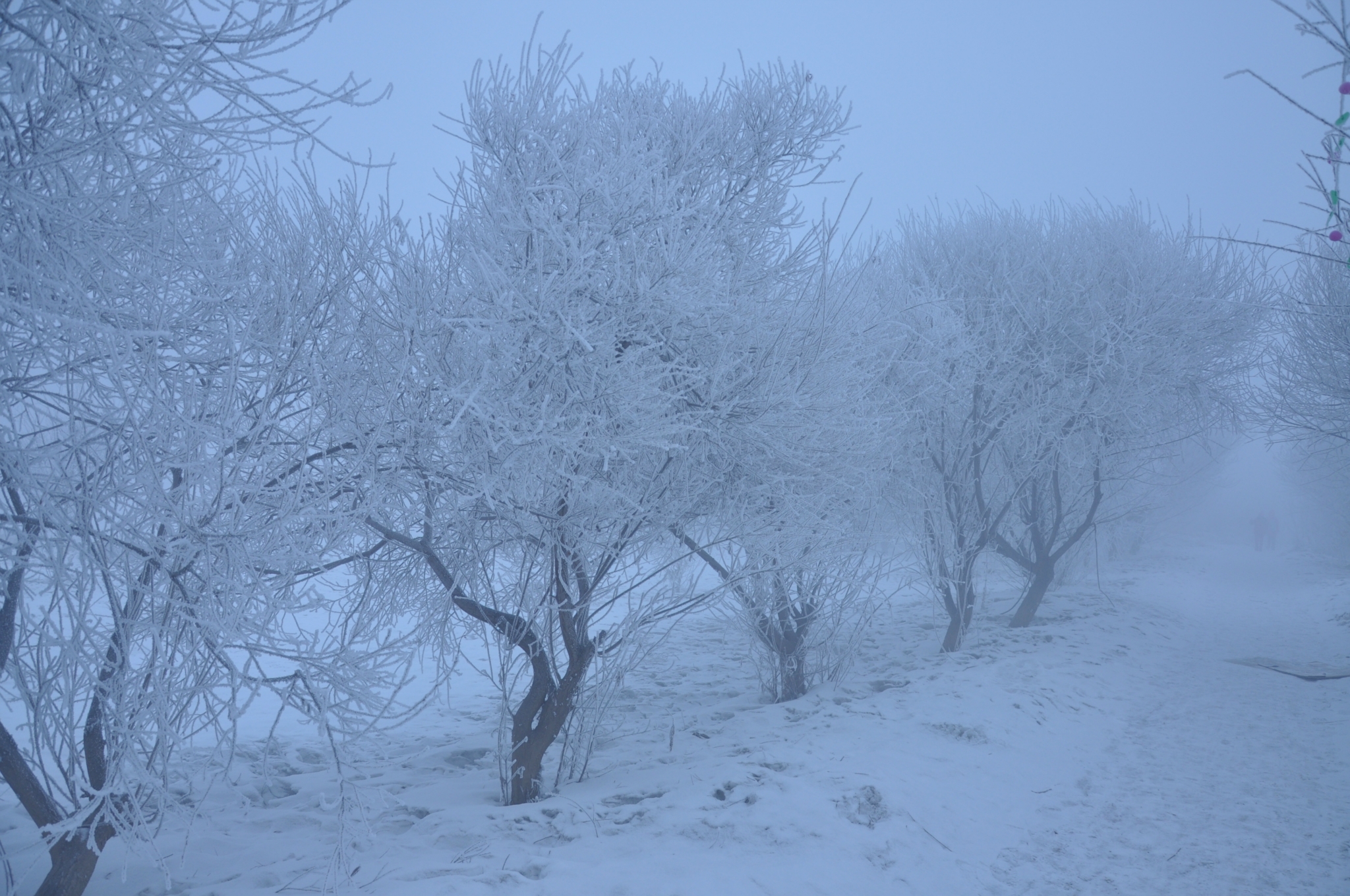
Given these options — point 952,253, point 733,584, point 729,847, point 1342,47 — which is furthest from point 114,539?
point 952,253

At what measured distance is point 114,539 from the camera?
8.09 ft

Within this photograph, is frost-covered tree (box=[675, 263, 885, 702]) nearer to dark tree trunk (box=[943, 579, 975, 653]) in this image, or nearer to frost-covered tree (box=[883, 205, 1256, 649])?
frost-covered tree (box=[883, 205, 1256, 649])

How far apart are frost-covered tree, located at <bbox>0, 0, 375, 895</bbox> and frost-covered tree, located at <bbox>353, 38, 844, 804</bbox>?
82 centimetres

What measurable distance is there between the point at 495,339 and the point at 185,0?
155 cm

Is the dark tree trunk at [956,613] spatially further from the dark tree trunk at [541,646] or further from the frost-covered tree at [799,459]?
the dark tree trunk at [541,646]

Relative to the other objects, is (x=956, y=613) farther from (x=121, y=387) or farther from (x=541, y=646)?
(x=121, y=387)

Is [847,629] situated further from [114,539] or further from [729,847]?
[114,539]

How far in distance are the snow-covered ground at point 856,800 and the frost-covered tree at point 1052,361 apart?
188cm

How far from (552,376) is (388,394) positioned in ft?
2.58

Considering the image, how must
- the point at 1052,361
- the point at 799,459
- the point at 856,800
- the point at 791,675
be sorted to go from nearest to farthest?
the point at 856,800, the point at 799,459, the point at 791,675, the point at 1052,361

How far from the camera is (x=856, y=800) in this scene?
13.4 feet

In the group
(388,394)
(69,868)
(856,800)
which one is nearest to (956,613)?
(856,800)

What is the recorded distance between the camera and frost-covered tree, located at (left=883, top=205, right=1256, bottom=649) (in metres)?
7.85

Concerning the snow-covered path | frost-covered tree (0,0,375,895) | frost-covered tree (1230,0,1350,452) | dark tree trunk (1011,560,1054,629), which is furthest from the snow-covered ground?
frost-covered tree (1230,0,1350,452)
